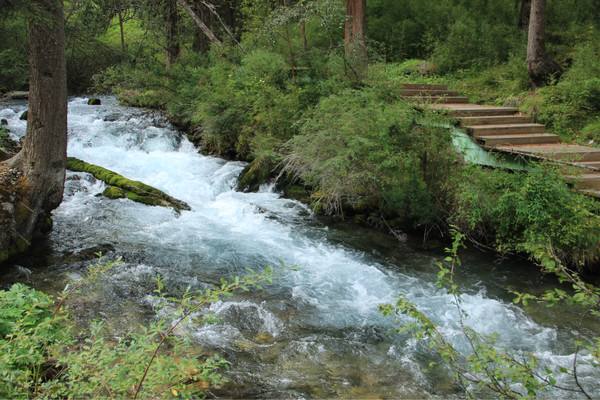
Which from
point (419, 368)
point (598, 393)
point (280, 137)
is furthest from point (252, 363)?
point (280, 137)

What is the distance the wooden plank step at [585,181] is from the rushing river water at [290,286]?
1.50 m

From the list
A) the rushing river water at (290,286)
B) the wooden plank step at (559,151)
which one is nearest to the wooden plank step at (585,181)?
the wooden plank step at (559,151)

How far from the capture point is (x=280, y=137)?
38.7ft

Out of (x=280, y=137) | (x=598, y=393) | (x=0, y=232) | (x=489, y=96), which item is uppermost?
(x=489, y=96)

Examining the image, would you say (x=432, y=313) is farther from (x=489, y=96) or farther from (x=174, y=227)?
(x=489, y=96)

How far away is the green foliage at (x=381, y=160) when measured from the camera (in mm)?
8531

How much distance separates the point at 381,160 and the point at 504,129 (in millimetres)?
3249

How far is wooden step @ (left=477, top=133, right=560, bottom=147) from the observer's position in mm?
9773

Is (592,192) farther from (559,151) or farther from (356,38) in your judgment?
(356,38)

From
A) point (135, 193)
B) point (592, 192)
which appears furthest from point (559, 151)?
point (135, 193)

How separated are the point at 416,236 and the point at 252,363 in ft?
14.9

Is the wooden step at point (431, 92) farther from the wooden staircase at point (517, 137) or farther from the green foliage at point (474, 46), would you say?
the green foliage at point (474, 46)

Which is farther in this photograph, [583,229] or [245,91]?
[245,91]

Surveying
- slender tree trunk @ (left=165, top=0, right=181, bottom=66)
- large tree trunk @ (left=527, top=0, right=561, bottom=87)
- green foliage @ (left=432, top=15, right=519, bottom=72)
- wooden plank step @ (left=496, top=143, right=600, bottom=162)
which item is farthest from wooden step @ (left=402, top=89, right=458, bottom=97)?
slender tree trunk @ (left=165, top=0, right=181, bottom=66)
